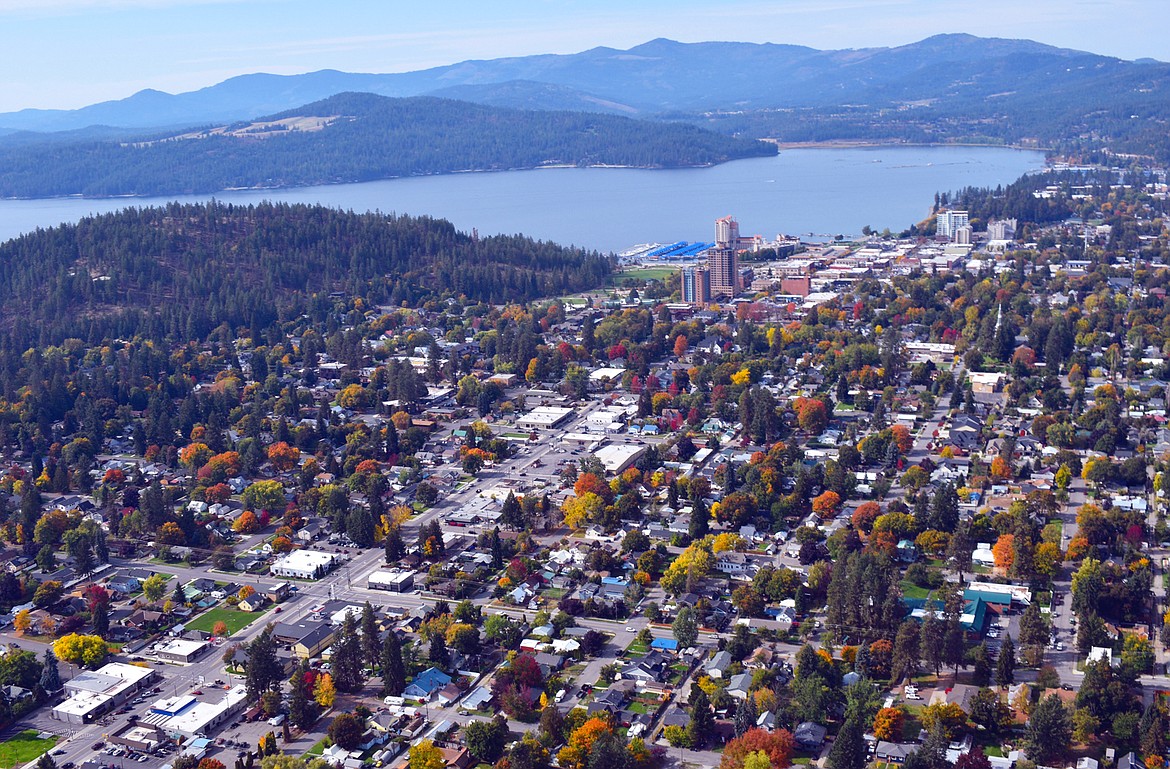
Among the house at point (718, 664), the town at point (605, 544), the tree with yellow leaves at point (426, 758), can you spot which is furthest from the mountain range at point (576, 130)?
the tree with yellow leaves at point (426, 758)

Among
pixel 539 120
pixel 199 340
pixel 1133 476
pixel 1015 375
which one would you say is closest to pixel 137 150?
pixel 539 120

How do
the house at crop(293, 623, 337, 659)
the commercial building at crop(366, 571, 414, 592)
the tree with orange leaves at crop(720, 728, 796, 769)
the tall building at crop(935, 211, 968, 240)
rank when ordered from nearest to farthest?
the tree with orange leaves at crop(720, 728, 796, 769)
the house at crop(293, 623, 337, 659)
the commercial building at crop(366, 571, 414, 592)
the tall building at crop(935, 211, 968, 240)

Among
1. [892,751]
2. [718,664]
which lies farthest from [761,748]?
[718,664]

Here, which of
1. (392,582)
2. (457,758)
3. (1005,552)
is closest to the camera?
(457,758)

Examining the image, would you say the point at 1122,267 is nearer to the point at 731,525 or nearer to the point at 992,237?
the point at 992,237

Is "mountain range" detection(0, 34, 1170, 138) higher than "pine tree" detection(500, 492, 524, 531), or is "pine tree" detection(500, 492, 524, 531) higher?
"mountain range" detection(0, 34, 1170, 138)

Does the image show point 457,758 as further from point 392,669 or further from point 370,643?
point 370,643

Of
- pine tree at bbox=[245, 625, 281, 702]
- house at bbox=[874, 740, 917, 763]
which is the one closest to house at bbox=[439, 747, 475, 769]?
pine tree at bbox=[245, 625, 281, 702]

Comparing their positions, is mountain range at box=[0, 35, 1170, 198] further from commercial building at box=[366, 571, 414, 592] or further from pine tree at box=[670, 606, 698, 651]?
commercial building at box=[366, 571, 414, 592]
